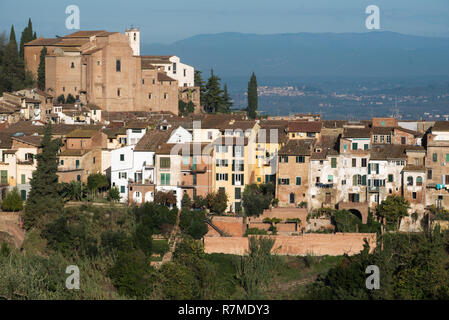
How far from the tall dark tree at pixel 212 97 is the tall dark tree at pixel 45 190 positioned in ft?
65.5

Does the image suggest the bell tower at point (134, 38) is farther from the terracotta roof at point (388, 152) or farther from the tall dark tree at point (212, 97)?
the terracotta roof at point (388, 152)

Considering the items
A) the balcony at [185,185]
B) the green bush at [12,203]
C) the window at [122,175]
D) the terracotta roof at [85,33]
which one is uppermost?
the terracotta roof at [85,33]

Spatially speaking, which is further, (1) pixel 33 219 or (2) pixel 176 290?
(1) pixel 33 219

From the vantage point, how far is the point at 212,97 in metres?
53.6

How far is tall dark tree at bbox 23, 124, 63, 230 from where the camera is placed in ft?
106

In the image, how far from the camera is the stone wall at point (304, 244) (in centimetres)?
3105

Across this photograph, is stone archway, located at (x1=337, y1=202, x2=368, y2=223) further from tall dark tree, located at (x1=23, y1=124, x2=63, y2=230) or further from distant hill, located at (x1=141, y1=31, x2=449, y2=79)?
distant hill, located at (x1=141, y1=31, x2=449, y2=79)

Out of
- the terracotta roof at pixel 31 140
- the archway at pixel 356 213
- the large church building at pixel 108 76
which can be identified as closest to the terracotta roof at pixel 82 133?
the terracotta roof at pixel 31 140

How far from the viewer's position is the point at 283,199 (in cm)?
3378

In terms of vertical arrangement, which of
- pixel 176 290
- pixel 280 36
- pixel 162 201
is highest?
pixel 280 36

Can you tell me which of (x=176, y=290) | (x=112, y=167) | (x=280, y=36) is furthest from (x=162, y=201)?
(x=280, y=36)
